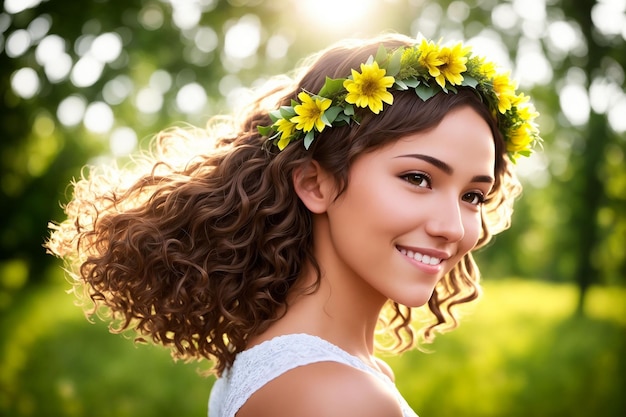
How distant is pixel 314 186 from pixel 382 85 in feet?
1.30

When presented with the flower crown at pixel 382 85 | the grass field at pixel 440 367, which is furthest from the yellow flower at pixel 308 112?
the grass field at pixel 440 367

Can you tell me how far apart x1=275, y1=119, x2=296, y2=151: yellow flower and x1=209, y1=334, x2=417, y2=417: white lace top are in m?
0.62

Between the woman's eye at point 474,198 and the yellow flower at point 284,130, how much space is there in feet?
1.96

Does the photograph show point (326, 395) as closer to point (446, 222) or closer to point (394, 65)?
point (446, 222)

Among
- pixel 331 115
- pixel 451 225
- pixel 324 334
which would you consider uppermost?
pixel 331 115

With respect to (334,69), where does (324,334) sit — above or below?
below

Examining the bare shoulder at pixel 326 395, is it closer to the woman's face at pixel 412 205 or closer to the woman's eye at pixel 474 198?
the woman's face at pixel 412 205

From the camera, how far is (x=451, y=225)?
2.04 meters

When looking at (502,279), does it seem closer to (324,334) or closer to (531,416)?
(531,416)

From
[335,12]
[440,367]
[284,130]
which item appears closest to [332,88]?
[284,130]

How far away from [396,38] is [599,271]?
4.80 m

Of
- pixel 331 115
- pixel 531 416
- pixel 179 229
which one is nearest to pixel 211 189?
pixel 179 229

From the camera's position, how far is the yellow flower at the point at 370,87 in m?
2.11

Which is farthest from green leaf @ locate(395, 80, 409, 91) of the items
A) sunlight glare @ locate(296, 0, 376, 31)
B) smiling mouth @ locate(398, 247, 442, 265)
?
sunlight glare @ locate(296, 0, 376, 31)
